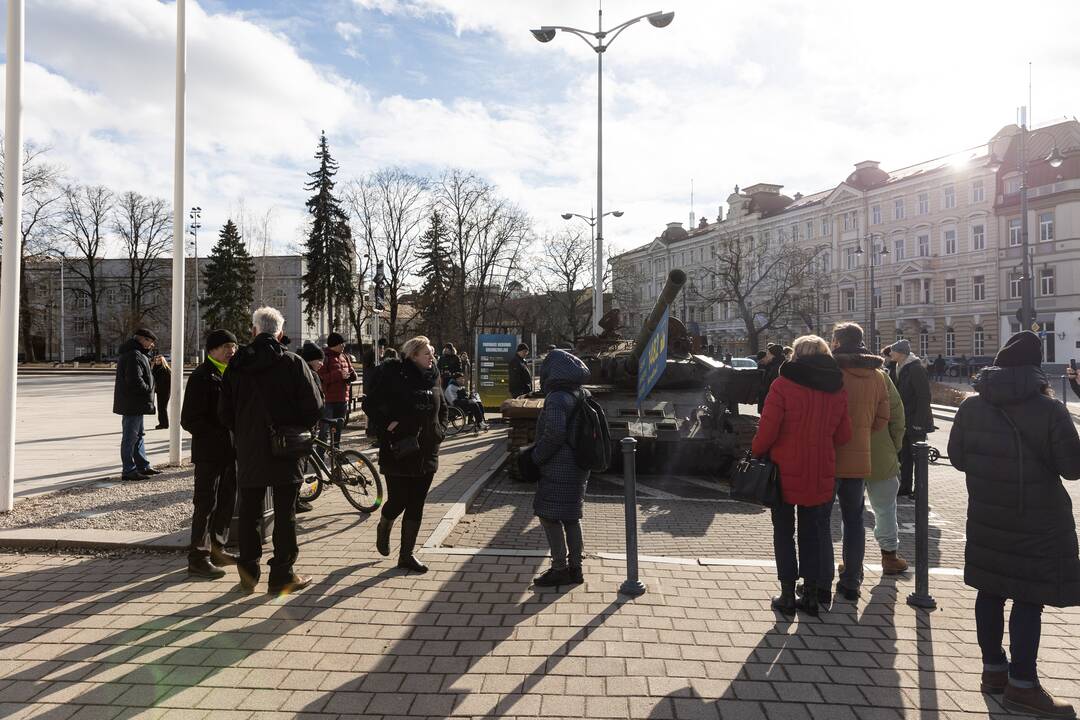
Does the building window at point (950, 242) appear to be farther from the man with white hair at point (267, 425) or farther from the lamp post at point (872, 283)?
the man with white hair at point (267, 425)

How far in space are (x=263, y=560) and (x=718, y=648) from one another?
3529mm

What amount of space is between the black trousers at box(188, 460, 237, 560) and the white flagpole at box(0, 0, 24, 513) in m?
2.93

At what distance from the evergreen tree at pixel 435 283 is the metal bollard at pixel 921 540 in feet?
139

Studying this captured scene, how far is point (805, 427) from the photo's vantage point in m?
4.67

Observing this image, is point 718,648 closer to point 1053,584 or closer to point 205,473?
point 1053,584

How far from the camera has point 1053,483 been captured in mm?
3561

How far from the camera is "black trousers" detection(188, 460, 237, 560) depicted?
5484 millimetres

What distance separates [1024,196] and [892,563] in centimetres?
2668

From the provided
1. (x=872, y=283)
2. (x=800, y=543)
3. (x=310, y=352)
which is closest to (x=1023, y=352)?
(x=800, y=543)

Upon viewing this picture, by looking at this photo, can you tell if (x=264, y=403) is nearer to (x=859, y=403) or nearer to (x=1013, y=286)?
(x=859, y=403)

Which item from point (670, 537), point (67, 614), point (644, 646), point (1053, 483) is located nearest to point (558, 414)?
point (644, 646)

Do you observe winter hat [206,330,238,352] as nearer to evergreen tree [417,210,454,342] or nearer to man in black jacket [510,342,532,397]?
man in black jacket [510,342,532,397]

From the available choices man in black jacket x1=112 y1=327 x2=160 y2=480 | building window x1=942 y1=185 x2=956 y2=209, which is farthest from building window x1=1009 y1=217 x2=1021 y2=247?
man in black jacket x1=112 y1=327 x2=160 y2=480

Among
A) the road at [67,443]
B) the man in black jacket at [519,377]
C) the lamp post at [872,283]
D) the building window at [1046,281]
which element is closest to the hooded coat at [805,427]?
the road at [67,443]
